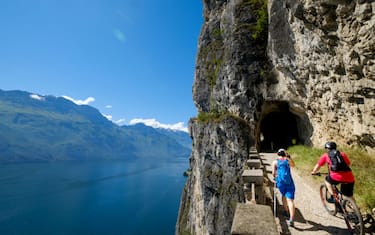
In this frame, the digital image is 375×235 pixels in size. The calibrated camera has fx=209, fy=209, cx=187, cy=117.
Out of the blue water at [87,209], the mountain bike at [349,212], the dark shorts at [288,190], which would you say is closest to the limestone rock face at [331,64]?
the mountain bike at [349,212]

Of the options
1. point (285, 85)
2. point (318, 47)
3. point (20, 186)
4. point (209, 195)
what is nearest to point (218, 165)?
point (209, 195)

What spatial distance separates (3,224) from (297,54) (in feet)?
240

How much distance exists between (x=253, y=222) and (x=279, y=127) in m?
33.3

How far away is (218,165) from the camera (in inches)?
1187

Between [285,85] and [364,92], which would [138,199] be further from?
[364,92]

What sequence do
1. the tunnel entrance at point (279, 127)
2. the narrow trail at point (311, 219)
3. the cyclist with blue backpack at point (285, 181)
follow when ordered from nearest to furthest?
the narrow trail at point (311, 219), the cyclist with blue backpack at point (285, 181), the tunnel entrance at point (279, 127)

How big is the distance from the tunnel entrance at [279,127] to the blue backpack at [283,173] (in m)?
21.2

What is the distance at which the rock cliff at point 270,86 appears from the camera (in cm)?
1272

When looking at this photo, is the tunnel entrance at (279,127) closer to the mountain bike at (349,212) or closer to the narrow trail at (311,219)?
the narrow trail at (311,219)

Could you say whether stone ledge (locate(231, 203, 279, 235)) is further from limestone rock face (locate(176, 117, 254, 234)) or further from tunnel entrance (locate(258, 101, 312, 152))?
tunnel entrance (locate(258, 101, 312, 152))

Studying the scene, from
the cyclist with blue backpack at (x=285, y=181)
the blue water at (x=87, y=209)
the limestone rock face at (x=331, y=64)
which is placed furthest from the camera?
the blue water at (x=87, y=209)

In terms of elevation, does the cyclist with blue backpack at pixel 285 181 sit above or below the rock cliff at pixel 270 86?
below

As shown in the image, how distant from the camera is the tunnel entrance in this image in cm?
2762

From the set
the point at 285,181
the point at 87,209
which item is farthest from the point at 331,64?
the point at 87,209
